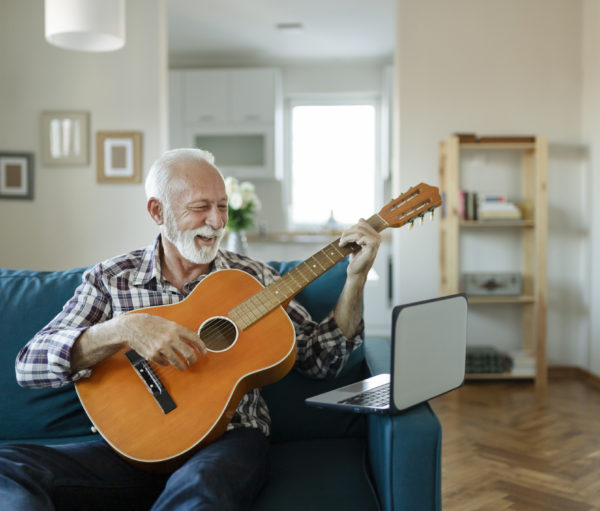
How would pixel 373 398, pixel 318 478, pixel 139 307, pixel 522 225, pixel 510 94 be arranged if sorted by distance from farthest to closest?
pixel 510 94
pixel 522 225
pixel 139 307
pixel 318 478
pixel 373 398

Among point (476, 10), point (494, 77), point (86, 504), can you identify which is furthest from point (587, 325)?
point (86, 504)

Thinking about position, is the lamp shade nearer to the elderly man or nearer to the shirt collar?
the elderly man

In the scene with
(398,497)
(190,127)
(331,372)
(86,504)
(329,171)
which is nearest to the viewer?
(398,497)

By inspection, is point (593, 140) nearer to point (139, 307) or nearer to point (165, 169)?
point (165, 169)

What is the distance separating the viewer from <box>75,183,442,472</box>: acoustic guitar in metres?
1.29

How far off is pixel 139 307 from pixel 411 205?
73 centimetres

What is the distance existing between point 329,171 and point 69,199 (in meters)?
3.07

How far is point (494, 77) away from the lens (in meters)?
4.16

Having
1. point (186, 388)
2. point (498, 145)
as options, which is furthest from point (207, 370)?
point (498, 145)

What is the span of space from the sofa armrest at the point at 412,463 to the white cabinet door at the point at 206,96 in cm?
529

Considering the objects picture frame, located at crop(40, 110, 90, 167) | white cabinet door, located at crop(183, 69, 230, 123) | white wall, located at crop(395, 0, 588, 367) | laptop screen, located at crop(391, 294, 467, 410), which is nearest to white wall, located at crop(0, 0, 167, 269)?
picture frame, located at crop(40, 110, 90, 167)

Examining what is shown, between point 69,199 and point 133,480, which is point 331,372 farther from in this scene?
point 69,199

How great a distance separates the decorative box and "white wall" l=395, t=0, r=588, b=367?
0.39 meters

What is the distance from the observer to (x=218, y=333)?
1457 mm
